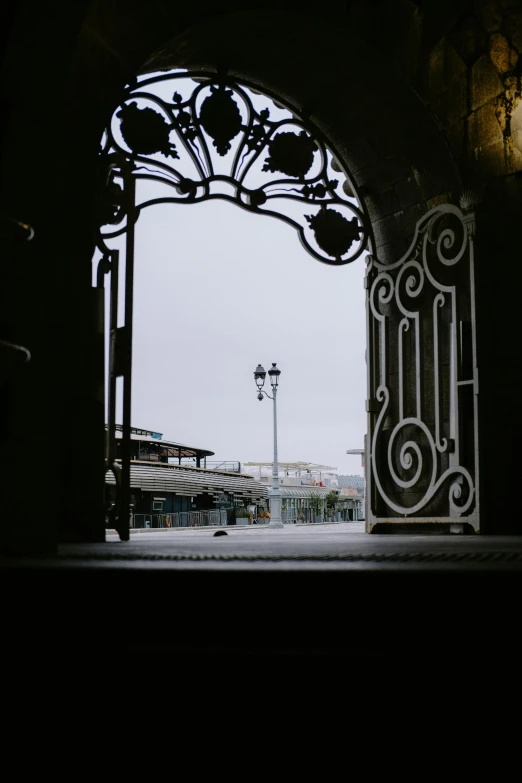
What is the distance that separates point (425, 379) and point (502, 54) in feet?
6.98

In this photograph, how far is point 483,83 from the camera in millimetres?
5398

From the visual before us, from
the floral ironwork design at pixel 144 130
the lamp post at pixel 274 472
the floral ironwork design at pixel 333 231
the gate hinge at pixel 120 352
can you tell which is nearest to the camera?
the gate hinge at pixel 120 352

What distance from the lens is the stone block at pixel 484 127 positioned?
5414 mm

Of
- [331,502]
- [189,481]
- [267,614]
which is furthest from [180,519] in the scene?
[267,614]

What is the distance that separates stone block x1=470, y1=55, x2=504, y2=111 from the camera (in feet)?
17.6

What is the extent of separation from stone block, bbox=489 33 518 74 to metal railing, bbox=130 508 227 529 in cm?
2033

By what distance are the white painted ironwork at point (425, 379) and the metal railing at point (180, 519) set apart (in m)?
19.2

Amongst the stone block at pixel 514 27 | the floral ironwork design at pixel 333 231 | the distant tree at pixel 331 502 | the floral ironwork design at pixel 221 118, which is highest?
the stone block at pixel 514 27

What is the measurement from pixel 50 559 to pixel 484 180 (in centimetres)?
402

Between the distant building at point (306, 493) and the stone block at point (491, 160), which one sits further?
the distant building at point (306, 493)

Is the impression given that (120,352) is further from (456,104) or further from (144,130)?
(456,104)

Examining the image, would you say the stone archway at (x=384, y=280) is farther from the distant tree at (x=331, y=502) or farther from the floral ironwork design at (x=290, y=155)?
the distant tree at (x=331, y=502)

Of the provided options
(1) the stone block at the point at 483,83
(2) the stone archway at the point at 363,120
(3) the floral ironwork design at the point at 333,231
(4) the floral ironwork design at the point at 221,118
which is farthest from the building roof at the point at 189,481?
(1) the stone block at the point at 483,83

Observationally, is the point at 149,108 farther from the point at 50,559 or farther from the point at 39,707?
the point at 39,707
